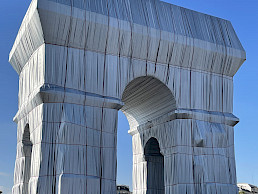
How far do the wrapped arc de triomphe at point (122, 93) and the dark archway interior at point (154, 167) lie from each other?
0.07m

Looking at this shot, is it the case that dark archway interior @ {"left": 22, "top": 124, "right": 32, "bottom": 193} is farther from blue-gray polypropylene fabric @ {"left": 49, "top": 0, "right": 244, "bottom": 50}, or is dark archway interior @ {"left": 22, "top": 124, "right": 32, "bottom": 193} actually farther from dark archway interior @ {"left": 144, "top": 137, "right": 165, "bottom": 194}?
blue-gray polypropylene fabric @ {"left": 49, "top": 0, "right": 244, "bottom": 50}

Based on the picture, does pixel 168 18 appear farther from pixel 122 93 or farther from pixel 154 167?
pixel 154 167

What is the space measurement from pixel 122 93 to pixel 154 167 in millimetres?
7158

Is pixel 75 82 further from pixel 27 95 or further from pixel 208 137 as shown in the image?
pixel 208 137

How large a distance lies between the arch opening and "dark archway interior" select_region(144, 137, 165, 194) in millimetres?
1708

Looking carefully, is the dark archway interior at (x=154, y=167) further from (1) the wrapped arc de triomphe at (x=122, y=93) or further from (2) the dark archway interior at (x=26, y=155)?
(2) the dark archway interior at (x=26, y=155)

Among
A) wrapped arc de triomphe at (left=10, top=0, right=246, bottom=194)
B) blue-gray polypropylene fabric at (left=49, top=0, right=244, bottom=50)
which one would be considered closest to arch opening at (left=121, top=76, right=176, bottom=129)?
wrapped arc de triomphe at (left=10, top=0, right=246, bottom=194)

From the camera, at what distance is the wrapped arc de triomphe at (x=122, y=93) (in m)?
20.3

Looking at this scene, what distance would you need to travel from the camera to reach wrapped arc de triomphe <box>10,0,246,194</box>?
20312mm

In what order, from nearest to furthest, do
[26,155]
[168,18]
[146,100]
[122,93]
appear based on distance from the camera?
1. [122,93]
2. [26,155]
3. [168,18]
4. [146,100]

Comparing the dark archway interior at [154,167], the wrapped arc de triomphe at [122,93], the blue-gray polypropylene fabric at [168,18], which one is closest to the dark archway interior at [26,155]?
the wrapped arc de triomphe at [122,93]

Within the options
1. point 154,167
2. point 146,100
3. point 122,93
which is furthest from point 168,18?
point 154,167

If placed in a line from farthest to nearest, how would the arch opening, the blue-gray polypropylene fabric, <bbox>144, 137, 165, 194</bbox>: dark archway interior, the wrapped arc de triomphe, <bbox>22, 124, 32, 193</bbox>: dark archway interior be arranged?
<bbox>144, 137, 165, 194</bbox>: dark archway interior, the arch opening, <bbox>22, 124, 32, 193</bbox>: dark archway interior, the blue-gray polypropylene fabric, the wrapped arc de triomphe

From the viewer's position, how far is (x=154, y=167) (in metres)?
27.1
